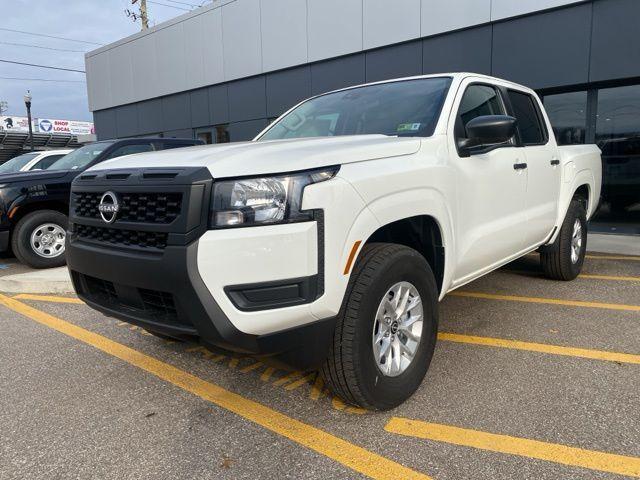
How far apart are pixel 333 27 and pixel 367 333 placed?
1028 cm

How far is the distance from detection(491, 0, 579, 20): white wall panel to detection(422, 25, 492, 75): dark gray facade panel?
11.8 inches

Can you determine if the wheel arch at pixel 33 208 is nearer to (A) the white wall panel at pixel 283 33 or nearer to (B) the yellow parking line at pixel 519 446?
(B) the yellow parking line at pixel 519 446

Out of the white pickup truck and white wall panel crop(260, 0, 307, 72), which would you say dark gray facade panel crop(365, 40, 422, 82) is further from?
the white pickup truck

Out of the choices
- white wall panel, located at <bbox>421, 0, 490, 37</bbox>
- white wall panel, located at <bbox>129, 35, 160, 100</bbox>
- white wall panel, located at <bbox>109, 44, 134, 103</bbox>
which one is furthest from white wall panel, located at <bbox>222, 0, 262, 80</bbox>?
white wall panel, located at <bbox>109, 44, 134, 103</bbox>

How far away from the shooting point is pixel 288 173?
7.05 ft

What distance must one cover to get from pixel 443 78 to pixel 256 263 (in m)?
2.20

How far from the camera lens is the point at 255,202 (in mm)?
2123

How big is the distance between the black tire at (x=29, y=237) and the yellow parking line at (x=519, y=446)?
→ 547cm

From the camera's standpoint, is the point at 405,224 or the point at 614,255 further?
the point at 614,255

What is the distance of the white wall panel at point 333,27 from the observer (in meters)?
10.9

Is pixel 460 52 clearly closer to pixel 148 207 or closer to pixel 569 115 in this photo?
pixel 569 115

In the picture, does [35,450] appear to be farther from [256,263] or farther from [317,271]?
[317,271]

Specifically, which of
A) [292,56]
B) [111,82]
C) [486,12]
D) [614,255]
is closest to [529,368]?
[614,255]

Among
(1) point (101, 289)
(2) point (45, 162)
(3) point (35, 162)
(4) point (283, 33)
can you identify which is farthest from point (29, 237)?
(4) point (283, 33)
